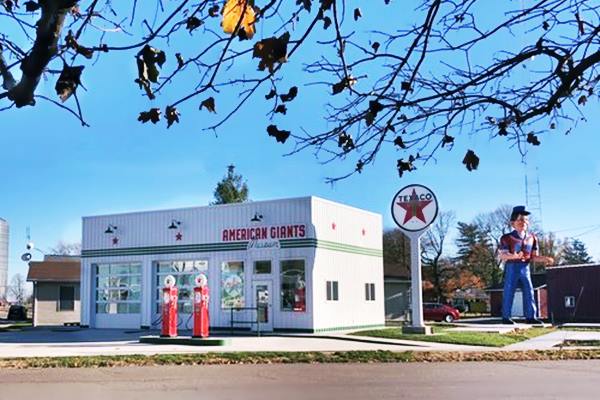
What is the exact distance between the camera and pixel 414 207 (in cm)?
2791

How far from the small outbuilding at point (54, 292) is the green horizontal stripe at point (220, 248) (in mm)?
8502

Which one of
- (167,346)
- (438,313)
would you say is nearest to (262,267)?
(167,346)

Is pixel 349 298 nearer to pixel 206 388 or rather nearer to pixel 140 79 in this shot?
pixel 206 388

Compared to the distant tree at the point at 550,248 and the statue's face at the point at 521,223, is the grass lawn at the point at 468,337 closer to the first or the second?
the statue's face at the point at 521,223

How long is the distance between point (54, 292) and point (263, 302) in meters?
18.5

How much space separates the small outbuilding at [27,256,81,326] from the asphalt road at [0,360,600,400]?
2782 cm

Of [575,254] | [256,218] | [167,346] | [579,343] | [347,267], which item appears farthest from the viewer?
[575,254]

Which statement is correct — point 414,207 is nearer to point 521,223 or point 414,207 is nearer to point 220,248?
point 521,223

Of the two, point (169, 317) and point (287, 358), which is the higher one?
point (169, 317)

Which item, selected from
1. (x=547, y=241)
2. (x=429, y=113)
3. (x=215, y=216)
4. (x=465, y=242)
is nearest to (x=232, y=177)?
(x=215, y=216)

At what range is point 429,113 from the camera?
5215mm

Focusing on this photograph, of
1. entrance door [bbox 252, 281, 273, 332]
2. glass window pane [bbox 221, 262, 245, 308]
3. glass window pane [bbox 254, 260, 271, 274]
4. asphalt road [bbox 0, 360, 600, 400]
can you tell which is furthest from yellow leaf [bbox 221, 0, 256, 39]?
glass window pane [bbox 221, 262, 245, 308]

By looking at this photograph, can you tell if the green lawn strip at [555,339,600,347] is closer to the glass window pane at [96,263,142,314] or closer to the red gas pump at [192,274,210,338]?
the red gas pump at [192,274,210,338]

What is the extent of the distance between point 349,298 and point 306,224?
4592 millimetres
